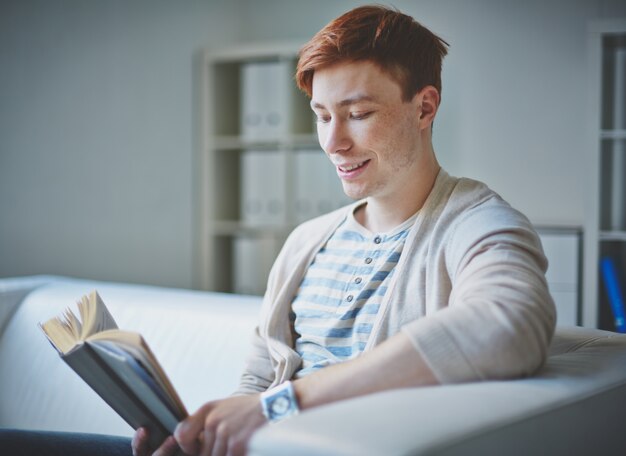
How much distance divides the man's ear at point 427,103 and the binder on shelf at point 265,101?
7.30ft

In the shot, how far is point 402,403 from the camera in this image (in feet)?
2.73

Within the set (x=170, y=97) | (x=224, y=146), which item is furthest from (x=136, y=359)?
(x=170, y=97)

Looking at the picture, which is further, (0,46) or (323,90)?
(0,46)

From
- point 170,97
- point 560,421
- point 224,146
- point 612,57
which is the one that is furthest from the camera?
point 170,97

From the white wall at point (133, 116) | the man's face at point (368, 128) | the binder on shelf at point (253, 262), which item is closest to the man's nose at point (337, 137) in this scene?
the man's face at point (368, 128)

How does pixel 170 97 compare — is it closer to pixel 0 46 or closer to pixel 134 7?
pixel 134 7

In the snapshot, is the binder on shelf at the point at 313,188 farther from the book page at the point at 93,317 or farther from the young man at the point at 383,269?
the book page at the point at 93,317

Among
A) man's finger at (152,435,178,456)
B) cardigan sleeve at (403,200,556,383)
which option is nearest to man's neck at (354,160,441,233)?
cardigan sleeve at (403,200,556,383)

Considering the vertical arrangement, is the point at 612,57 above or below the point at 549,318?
above

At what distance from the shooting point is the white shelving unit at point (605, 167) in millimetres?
3000

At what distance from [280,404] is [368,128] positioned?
522 millimetres

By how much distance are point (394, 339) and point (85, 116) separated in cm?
374

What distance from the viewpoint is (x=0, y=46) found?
14.3 ft

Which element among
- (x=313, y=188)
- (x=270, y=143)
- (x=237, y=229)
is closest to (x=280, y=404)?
(x=313, y=188)
